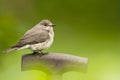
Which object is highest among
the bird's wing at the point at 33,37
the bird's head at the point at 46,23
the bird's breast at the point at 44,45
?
the bird's head at the point at 46,23

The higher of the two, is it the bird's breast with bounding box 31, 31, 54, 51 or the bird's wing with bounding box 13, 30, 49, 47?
the bird's wing with bounding box 13, 30, 49, 47

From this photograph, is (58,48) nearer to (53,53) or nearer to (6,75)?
(53,53)

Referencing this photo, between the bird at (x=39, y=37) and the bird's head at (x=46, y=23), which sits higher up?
the bird's head at (x=46, y=23)

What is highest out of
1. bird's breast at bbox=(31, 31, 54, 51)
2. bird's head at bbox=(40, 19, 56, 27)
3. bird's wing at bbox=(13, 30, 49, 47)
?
bird's head at bbox=(40, 19, 56, 27)

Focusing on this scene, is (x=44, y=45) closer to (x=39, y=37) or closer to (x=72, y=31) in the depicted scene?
(x=39, y=37)

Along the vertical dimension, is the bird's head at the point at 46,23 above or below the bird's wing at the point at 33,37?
above
